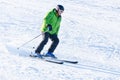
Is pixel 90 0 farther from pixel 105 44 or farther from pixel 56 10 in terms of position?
pixel 56 10

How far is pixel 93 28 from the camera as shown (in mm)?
18703

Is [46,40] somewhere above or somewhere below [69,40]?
above

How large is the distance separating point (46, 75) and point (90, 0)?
19217 millimetres

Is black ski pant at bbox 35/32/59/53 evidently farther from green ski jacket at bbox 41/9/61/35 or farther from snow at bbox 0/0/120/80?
snow at bbox 0/0/120/80

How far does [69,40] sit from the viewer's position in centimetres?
1550

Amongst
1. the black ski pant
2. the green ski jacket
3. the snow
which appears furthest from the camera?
the black ski pant

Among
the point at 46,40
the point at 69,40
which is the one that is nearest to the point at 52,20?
the point at 46,40

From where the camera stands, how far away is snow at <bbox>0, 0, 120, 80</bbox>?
9.26 metres

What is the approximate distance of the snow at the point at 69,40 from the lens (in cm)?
926

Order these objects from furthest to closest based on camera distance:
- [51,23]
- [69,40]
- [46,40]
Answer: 1. [69,40]
2. [46,40]
3. [51,23]

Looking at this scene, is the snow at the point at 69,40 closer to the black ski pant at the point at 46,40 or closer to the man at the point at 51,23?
the black ski pant at the point at 46,40

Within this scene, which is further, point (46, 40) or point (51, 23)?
point (46, 40)

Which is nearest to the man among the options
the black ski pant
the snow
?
the black ski pant

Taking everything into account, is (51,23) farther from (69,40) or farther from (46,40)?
(69,40)
